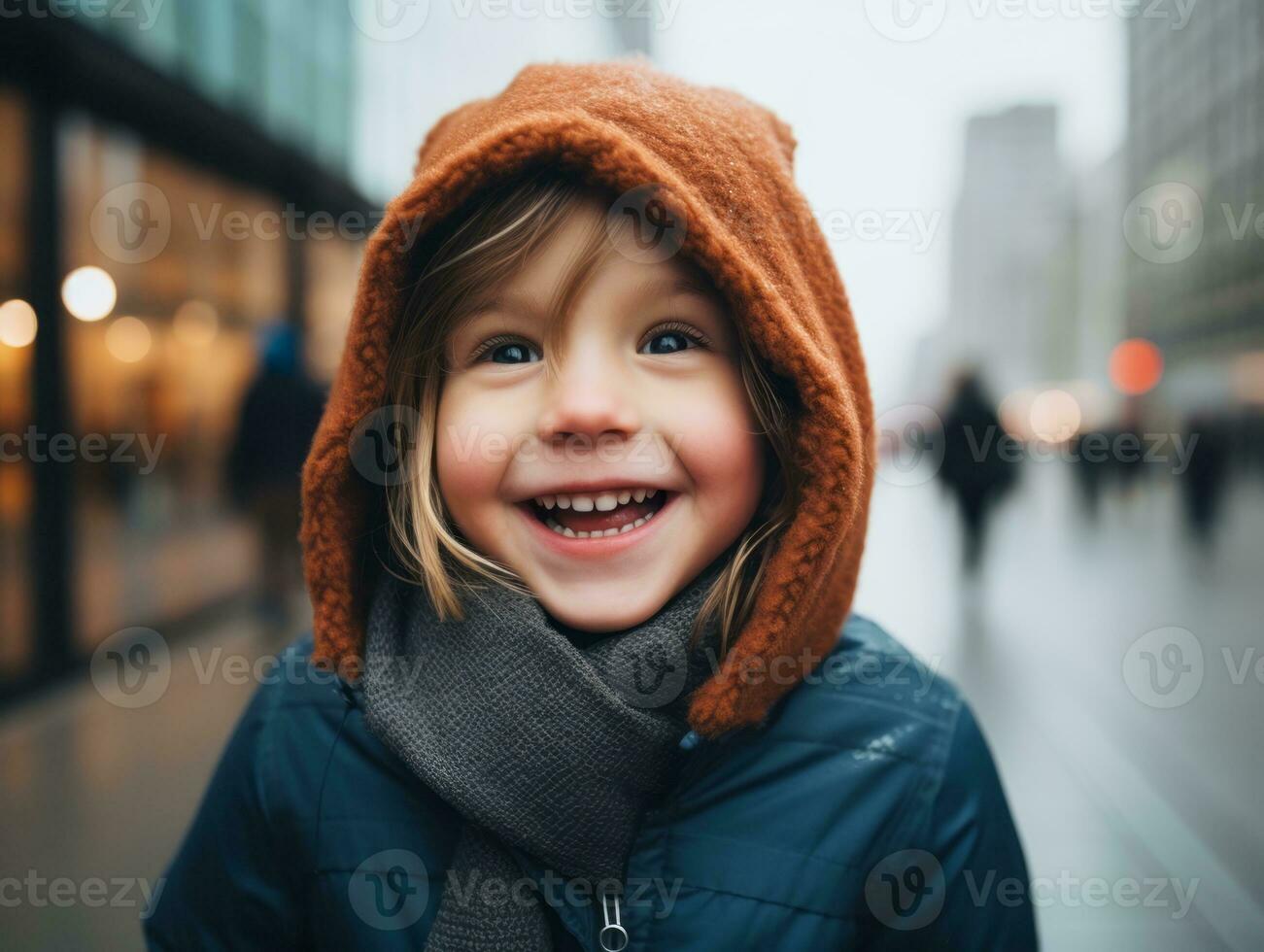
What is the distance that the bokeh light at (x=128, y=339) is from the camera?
6.06 m

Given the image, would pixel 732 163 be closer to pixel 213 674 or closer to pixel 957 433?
pixel 213 674

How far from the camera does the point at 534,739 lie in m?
1.21

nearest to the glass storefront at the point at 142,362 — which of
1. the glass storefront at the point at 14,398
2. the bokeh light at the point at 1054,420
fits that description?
the glass storefront at the point at 14,398

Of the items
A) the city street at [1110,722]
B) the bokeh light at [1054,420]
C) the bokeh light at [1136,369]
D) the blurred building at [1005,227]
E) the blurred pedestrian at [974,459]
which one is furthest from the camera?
the blurred building at [1005,227]

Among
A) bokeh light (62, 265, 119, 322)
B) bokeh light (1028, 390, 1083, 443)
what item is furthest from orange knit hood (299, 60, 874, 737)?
bokeh light (1028, 390, 1083, 443)

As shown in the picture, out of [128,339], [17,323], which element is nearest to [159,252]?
[128,339]

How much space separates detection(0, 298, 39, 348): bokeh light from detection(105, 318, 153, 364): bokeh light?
0.82 m

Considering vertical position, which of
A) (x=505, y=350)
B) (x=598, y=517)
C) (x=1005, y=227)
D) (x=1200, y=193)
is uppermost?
(x=1005, y=227)

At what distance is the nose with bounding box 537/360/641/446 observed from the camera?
1.13 meters

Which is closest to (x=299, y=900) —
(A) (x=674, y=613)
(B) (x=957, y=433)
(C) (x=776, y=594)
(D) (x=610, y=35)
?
(A) (x=674, y=613)

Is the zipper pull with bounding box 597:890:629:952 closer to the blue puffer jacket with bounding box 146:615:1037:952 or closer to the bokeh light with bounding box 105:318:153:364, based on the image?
the blue puffer jacket with bounding box 146:615:1037:952

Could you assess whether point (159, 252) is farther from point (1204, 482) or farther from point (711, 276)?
point (1204, 482)

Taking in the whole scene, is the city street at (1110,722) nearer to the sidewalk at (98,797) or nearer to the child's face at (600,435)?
the child's face at (600,435)

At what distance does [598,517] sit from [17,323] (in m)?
5.17
